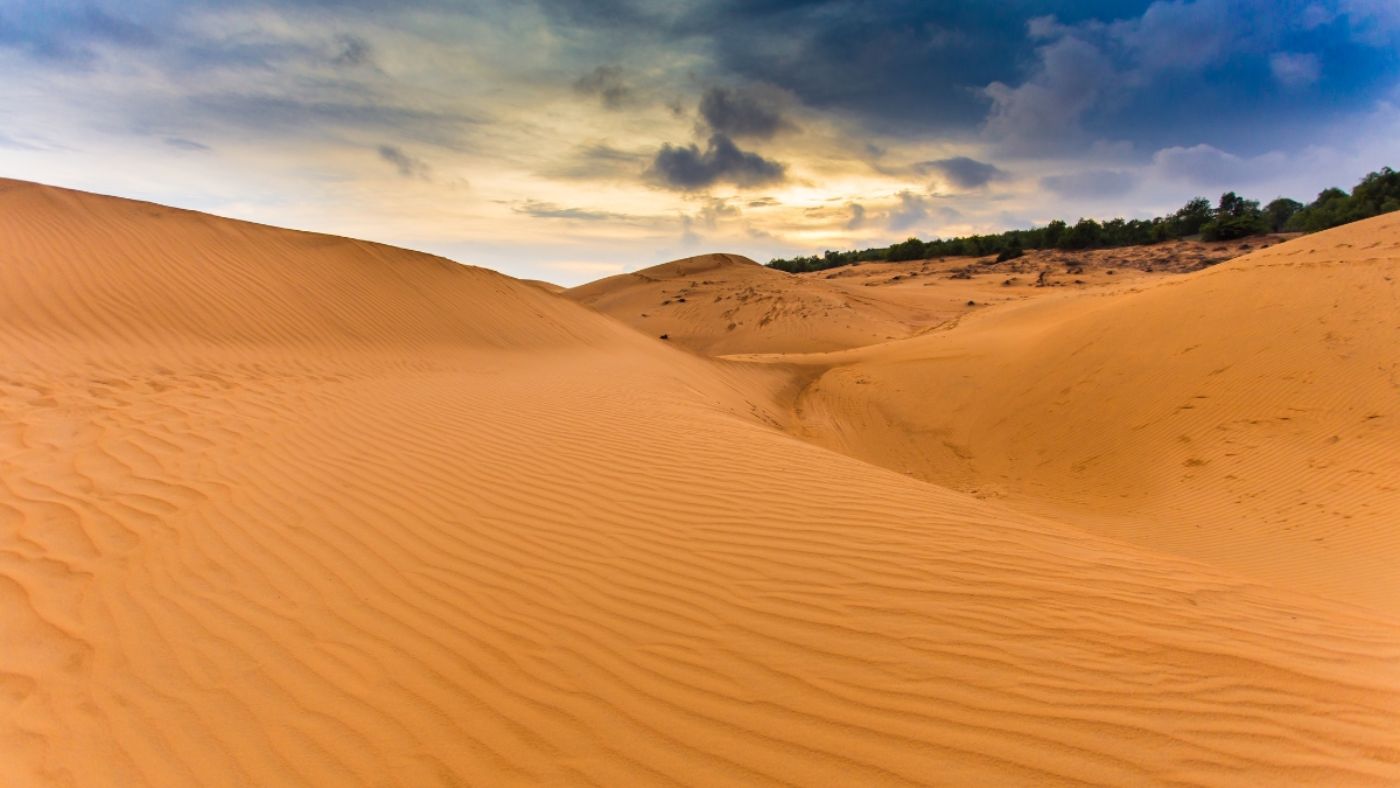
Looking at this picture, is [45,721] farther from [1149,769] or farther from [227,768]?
[1149,769]

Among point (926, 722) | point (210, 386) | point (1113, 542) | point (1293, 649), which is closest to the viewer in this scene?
point (926, 722)

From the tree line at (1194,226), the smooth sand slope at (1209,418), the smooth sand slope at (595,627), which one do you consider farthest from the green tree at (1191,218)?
the smooth sand slope at (595,627)

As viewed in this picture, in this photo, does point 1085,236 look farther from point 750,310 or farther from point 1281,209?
point 750,310

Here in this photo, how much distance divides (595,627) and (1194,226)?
4698cm

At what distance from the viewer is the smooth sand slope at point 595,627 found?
6.56ft

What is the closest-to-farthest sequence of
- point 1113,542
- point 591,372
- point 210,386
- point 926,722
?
point 926,722 < point 1113,542 < point 210,386 < point 591,372

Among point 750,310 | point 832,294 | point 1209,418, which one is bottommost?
point 1209,418

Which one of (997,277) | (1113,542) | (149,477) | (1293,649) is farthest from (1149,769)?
(997,277)

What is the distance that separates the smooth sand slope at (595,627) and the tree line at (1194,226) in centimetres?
3405

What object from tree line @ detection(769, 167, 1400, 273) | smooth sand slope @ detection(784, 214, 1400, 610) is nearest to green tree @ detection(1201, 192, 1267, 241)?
tree line @ detection(769, 167, 1400, 273)

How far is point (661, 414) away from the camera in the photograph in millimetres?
7441

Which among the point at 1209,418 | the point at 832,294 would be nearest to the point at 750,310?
the point at 832,294

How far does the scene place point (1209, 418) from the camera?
8062 millimetres

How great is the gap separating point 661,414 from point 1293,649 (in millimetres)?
5742
